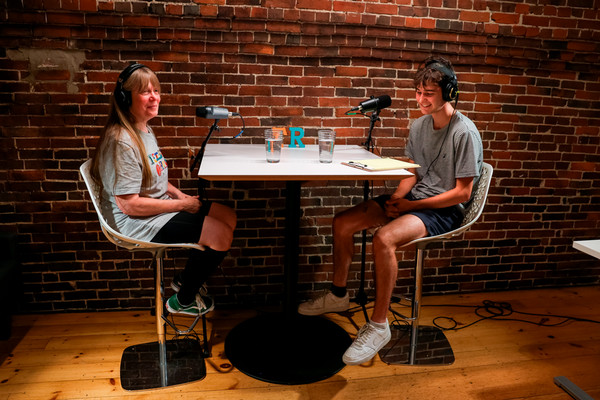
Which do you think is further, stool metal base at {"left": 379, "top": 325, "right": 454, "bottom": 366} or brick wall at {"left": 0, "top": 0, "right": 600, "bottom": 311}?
brick wall at {"left": 0, "top": 0, "right": 600, "bottom": 311}

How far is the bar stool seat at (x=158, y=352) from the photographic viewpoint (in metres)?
2.01

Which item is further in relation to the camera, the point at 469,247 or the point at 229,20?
the point at 469,247

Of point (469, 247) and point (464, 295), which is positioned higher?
point (469, 247)

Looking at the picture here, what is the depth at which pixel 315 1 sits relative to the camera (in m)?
2.69

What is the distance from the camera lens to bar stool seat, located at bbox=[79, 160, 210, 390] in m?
2.01

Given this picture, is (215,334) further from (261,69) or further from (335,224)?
(261,69)

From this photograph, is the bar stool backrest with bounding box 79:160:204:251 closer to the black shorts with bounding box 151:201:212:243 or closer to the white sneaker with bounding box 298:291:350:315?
the black shorts with bounding box 151:201:212:243

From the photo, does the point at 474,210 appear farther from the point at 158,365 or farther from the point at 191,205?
the point at 158,365

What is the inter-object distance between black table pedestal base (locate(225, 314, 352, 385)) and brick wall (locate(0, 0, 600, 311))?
1.39ft

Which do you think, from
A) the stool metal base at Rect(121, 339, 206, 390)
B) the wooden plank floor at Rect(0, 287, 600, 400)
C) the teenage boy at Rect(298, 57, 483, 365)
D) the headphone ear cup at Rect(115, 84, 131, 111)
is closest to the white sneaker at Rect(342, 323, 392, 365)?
the teenage boy at Rect(298, 57, 483, 365)

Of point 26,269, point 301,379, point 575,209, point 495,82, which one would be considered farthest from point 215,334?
point 575,209

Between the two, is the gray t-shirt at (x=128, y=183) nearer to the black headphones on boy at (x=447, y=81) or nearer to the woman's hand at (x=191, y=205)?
Answer: the woman's hand at (x=191, y=205)

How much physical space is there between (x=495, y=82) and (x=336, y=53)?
112 cm

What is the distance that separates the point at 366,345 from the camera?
225 centimetres
